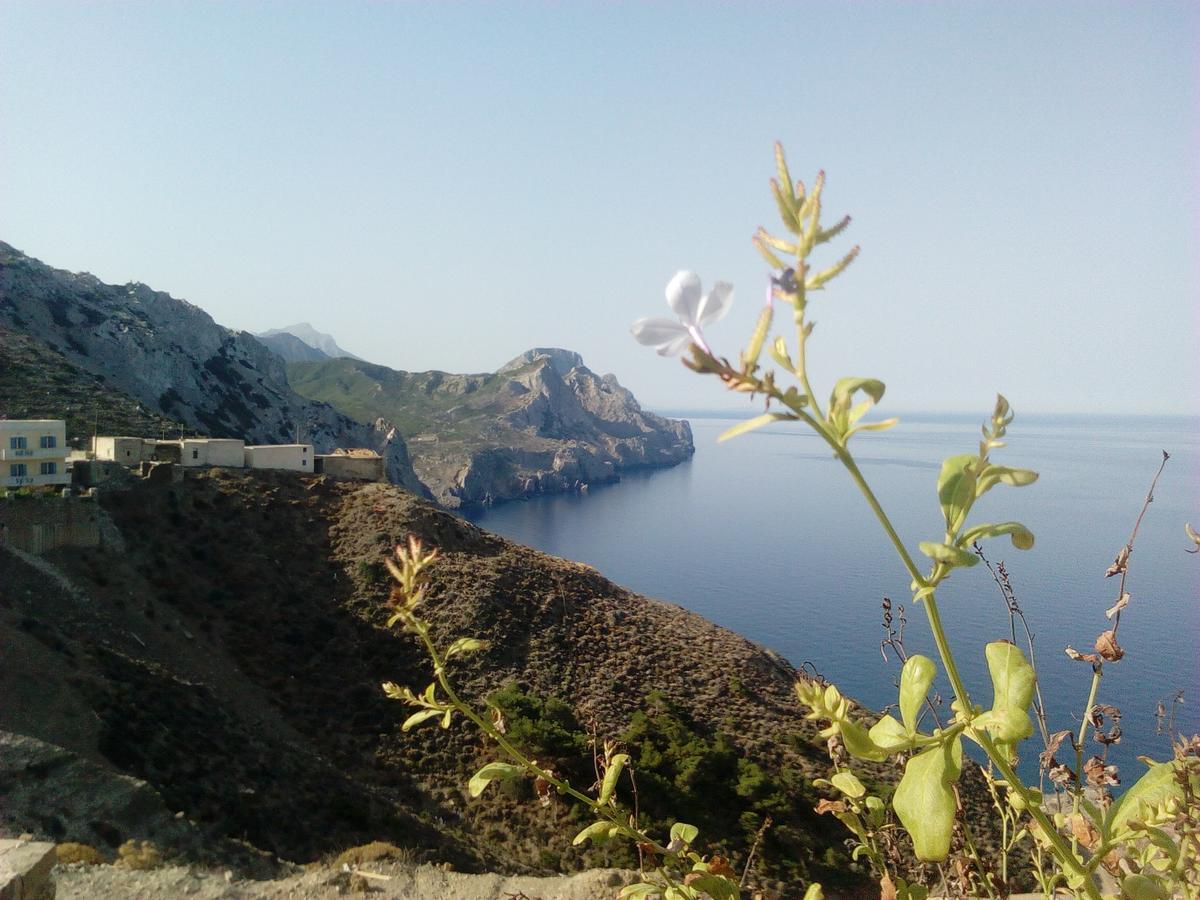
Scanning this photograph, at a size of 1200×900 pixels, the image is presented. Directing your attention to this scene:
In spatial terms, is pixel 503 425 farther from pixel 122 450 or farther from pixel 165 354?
pixel 122 450

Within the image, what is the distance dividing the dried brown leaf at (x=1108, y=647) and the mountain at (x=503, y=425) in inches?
4201

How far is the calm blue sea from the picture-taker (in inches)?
1468

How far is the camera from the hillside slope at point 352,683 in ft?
51.7

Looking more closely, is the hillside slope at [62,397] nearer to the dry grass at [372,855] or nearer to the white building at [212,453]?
the white building at [212,453]

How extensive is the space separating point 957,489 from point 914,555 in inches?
1920

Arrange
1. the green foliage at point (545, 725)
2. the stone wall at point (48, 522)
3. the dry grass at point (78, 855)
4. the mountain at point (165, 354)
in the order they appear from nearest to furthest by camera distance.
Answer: the dry grass at point (78, 855) < the green foliage at point (545, 725) < the stone wall at point (48, 522) < the mountain at point (165, 354)

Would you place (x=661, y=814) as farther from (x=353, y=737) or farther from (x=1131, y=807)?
(x=1131, y=807)

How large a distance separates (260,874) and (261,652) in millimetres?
14298

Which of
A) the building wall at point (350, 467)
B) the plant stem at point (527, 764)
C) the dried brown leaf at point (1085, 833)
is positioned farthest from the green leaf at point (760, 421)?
the building wall at point (350, 467)

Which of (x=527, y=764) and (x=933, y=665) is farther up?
(x=933, y=665)

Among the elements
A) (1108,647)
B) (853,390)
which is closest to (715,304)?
(853,390)

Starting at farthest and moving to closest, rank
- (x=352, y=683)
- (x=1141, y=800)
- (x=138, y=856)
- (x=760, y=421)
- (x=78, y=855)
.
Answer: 1. (x=352, y=683)
2. (x=138, y=856)
3. (x=78, y=855)
4. (x=1141, y=800)
5. (x=760, y=421)

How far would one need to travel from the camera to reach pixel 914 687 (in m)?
1.39

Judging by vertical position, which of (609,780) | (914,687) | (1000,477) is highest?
(1000,477)
